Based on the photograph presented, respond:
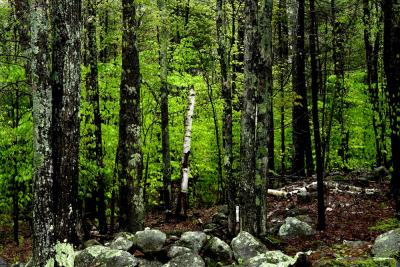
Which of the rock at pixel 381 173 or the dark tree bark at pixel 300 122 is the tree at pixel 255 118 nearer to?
the rock at pixel 381 173

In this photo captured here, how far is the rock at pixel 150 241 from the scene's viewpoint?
8.23 m

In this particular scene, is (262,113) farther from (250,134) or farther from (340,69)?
(340,69)

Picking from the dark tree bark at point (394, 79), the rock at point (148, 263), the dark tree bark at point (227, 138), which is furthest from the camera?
the dark tree bark at point (227, 138)

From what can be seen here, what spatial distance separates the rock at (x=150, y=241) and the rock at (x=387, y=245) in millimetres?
3968

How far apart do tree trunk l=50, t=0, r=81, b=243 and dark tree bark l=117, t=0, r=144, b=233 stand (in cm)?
360

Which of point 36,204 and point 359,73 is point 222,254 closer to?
point 36,204

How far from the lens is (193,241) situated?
27.8ft

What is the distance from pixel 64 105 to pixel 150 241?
130 inches

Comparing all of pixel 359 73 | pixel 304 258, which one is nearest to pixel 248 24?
pixel 304 258

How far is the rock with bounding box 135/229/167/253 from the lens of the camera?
324 inches

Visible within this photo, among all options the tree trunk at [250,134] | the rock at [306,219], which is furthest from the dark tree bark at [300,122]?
the tree trunk at [250,134]

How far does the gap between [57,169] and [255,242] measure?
400 cm

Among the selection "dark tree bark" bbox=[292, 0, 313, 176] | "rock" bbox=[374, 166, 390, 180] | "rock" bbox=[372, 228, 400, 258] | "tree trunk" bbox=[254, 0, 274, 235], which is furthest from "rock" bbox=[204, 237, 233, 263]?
"dark tree bark" bbox=[292, 0, 313, 176]

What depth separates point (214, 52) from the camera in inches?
Result: 783
